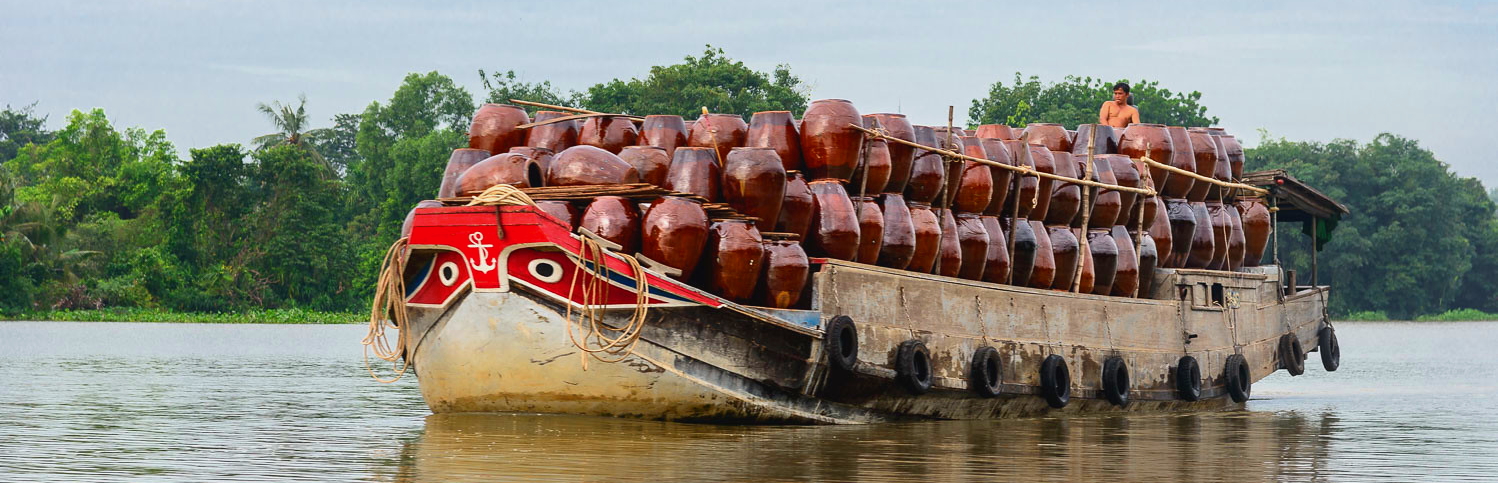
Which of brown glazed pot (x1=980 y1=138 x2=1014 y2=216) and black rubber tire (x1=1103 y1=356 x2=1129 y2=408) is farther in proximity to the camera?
black rubber tire (x1=1103 y1=356 x2=1129 y2=408)

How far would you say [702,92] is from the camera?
59.6 metres

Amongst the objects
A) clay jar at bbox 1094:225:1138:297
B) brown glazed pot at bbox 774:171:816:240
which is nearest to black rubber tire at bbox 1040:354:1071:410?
clay jar at bbox 1094:225:1138:297

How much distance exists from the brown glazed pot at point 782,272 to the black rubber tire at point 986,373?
98.6 inches

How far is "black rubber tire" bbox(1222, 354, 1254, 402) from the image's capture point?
1995 centimetres

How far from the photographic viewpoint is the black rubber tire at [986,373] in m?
16.2

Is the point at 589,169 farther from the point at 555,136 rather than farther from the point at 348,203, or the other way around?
the point at 348,203

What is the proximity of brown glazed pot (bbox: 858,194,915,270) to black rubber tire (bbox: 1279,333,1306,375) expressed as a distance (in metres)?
7.63

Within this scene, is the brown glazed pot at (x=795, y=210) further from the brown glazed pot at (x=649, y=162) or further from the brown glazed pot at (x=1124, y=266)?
the brown glazed pot at (x=1124, y=266)

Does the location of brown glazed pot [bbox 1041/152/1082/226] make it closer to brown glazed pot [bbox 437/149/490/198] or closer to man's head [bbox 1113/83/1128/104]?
man's head [bbox 1113/83/1128/104]

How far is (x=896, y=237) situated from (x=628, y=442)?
3.70m

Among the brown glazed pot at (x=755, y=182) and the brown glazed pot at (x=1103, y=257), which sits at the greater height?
the brown glazed pot at (x=755, y=182)

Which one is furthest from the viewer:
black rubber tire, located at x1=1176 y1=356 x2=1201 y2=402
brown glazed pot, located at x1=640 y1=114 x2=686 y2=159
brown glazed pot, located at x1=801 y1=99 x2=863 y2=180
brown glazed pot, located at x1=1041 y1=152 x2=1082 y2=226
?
black rubber tire, located at x1=1176 y1=356 x2=1201 y2=402

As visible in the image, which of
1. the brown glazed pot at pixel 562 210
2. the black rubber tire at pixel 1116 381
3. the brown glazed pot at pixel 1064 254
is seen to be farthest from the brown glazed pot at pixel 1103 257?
the brown glazed pot at pixel 562 210

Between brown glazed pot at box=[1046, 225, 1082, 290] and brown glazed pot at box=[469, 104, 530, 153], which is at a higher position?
brown glazed pot at box=[469, 104, 530, 153]
